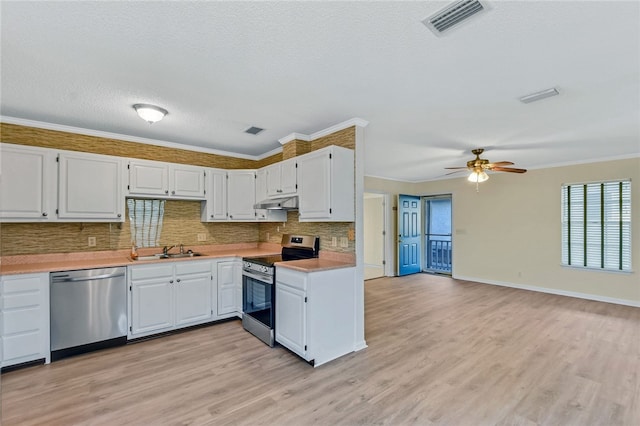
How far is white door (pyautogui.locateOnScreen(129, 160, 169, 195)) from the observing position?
3.69 m

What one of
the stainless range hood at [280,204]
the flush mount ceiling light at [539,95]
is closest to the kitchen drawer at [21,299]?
the stainless range hood at [280,204]

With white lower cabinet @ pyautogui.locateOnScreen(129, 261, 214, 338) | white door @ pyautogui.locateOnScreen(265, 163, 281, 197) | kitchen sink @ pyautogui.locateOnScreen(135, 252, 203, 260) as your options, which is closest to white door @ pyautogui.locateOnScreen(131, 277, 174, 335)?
white lower cabinet @ pyautogui.locateOnScreen(129, 261, 214, 338)

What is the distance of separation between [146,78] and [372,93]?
75.7 inches

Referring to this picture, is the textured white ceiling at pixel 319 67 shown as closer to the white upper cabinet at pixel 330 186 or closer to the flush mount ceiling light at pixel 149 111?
the flush mount ceiling light at pixel 149 111

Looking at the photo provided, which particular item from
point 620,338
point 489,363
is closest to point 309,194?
point 489,363

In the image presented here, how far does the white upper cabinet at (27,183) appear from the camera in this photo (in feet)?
9.70

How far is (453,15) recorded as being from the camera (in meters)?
1.66

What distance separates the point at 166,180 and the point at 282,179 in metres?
1.57

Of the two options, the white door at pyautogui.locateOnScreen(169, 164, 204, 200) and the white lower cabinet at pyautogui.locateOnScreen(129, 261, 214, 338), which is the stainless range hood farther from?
the white lower cabinet at pyautogui.locateOnScreen(129, 261, 214, 338)

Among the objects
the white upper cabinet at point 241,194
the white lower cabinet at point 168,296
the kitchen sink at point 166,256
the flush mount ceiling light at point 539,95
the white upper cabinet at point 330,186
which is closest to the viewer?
the flush mount ceiling light at point 539,95

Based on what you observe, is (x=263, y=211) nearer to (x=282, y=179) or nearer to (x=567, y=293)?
(x=282, y=179)

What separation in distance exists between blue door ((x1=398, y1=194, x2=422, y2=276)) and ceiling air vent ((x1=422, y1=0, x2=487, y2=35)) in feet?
19.2

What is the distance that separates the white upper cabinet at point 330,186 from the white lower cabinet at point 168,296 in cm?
170

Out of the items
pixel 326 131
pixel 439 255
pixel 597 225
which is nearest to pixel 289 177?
pixel 326 131
